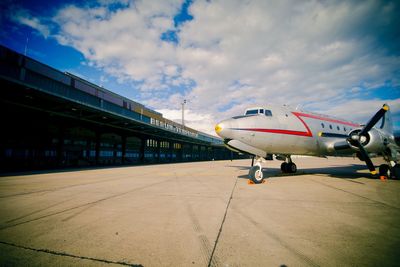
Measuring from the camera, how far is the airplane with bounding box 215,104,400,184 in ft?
30.5

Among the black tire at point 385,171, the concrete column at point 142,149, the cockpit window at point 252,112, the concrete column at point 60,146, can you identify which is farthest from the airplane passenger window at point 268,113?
the concrete column at point 142,149

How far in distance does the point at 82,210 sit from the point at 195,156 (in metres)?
50.6

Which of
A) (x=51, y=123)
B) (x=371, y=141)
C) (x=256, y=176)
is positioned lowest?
(x=256, y=176)

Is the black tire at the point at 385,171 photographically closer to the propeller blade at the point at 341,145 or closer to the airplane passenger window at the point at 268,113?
the propeller blade at the point at 341,145

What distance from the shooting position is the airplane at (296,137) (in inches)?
366

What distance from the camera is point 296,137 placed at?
1097 centimetres

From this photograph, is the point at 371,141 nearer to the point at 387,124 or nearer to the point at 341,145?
the point at 341,145

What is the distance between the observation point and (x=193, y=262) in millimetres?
2557

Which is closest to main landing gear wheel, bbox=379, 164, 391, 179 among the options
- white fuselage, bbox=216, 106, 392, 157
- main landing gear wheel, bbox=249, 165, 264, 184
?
white fuselage, bbox=216, 106, 392, 157

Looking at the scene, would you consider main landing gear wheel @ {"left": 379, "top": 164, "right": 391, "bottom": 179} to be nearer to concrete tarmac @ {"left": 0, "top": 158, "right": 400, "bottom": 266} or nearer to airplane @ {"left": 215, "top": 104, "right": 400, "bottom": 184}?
airplane @ {"left": 215, "top": 104, "right": 400, "bottom": 184}

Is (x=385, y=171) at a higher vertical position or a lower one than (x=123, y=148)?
lower

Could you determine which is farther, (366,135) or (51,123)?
(51,123)

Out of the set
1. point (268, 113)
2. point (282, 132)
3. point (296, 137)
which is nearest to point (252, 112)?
point (268, 113)

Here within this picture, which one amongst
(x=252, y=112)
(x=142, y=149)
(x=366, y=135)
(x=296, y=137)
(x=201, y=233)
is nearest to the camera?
(x=201, y=233)
